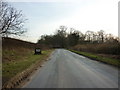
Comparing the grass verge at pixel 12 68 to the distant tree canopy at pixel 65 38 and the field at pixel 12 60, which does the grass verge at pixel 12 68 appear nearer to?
the field at pixel 12 60

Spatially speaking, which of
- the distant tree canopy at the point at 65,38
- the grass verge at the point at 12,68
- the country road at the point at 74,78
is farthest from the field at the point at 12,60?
the distant tree canopy at the point at 65,38

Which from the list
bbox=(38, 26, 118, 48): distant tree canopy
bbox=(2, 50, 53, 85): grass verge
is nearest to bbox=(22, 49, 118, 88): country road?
bbox=(2, 50, 53, 85): grass verge

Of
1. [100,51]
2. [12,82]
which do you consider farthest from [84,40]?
[12,82]

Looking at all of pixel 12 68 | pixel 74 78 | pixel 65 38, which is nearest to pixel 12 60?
pixel 12 68

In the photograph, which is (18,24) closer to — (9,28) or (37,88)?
(9,28)

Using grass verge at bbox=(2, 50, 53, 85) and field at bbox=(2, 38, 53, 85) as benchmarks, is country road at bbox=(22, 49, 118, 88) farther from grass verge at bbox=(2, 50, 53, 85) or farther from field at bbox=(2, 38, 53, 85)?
field at bbox=(2, 38, 53, 85)

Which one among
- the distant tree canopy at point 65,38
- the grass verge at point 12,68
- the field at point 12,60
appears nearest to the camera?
the grass verge at point 12,68

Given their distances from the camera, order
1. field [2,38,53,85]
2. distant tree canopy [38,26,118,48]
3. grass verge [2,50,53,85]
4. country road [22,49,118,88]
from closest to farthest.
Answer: country road [22,49,118,88] → grass verge [2,50,53,85] → field [2,38,53,85] → distant tree canopy [38,26,118,48]

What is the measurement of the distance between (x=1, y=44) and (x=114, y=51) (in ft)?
54.3

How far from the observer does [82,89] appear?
532 cm

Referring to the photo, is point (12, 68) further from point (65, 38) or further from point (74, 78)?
point (65, 38)

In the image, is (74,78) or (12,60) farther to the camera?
(12,60)

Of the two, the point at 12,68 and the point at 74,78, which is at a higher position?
the point at 12,68

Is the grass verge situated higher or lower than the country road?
higher
